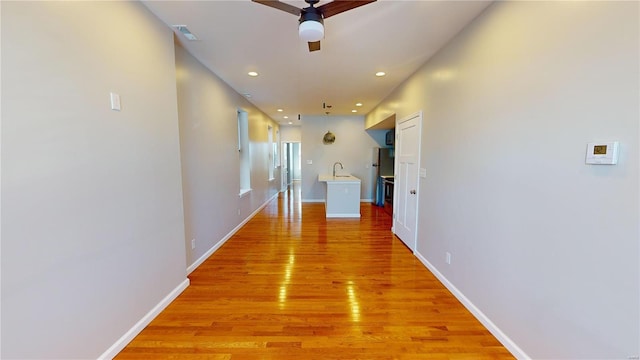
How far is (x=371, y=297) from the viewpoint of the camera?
234 centimetres

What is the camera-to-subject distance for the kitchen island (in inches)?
216

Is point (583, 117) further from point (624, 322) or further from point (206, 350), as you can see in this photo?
point (206, 350)

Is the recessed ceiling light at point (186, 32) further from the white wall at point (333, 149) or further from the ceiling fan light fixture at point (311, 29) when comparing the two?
Result: the white wall at point (333, 149)

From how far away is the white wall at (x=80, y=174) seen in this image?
1127mm

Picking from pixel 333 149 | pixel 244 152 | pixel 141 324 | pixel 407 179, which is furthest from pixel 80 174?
pixel 333 149

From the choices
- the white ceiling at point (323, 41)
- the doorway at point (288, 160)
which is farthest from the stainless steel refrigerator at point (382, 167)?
the doorway at point (288, 160)

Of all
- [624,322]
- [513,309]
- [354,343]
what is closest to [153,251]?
[354,343]

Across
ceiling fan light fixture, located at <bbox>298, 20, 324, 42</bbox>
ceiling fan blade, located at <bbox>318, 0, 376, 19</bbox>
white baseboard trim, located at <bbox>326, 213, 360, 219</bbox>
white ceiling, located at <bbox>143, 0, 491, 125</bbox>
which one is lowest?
white baseboard trim, located at <bbox>326, 213, 360, 219</bbox>

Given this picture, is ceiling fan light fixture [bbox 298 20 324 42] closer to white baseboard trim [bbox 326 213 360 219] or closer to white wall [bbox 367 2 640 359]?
white wall [bbox 367 2 640 359]

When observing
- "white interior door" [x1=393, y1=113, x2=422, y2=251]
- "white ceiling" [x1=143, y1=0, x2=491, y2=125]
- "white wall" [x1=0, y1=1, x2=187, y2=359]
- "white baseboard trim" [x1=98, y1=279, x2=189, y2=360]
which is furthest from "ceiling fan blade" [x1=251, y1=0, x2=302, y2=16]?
"white baseboard trim" [x1=98, y1=279, x2=189, y2=360]

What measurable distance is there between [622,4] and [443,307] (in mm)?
2259

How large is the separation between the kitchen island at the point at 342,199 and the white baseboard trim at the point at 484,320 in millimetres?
2772

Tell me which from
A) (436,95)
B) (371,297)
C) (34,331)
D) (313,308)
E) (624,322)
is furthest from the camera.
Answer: (436,95)

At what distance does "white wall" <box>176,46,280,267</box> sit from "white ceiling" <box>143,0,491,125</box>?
239mm
